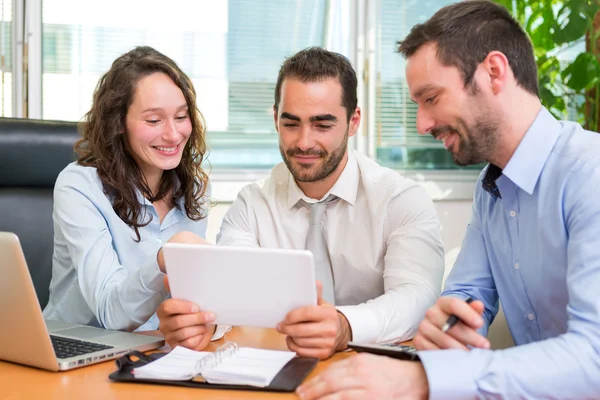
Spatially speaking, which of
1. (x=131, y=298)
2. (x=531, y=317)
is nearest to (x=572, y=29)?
(x=531, y=317)

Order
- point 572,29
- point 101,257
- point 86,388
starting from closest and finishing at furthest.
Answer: point 86,388 → point 101,257 → point 572,29

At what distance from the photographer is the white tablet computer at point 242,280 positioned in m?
1.11

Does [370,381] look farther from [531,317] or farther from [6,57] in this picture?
[6,57]

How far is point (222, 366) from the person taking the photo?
107cm

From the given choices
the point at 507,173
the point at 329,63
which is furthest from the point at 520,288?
the point at 329,63

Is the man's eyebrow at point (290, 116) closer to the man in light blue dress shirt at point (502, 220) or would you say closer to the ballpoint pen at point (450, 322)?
the man in light blue dress shirt at point (502, 220)

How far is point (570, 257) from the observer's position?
108 centimetres

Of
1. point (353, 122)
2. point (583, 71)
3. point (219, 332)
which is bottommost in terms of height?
point (219, 332)

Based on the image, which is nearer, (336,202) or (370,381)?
(370,381)

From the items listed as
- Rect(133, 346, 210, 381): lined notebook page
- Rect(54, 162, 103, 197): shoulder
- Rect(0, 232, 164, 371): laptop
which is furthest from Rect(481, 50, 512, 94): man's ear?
Rect(54, 162, 103, 197): shoulder

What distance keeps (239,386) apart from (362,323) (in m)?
0.40

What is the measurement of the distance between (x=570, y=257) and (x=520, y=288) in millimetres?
246

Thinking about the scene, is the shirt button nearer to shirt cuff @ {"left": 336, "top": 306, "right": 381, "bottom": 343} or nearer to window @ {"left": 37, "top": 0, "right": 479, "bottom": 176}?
shirt cuff @ {"left": 336, "top": 306, "right": 381, "bottom": 343}

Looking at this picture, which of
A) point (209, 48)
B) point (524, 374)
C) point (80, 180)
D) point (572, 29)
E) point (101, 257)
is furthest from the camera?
point (209, 48)
